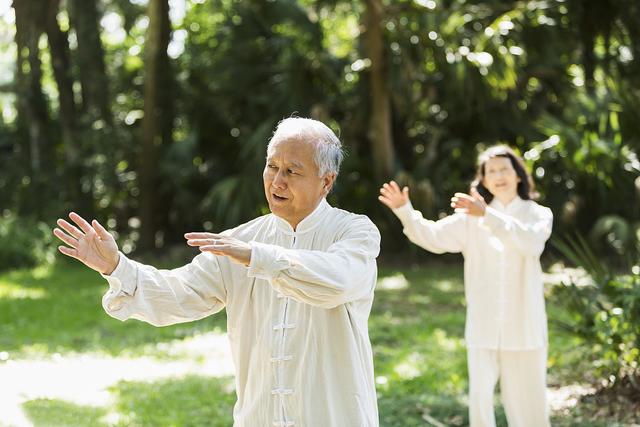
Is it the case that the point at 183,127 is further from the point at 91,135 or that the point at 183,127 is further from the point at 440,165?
the point at 440,165

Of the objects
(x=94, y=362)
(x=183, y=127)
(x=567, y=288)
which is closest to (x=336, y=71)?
(x=183, y=127)

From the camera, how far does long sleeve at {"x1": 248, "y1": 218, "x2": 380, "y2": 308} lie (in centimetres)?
271

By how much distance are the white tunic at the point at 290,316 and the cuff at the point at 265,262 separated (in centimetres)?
12

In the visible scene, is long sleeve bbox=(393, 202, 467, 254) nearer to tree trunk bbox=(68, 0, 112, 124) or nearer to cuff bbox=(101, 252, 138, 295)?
cuff bbox=(101, 252, 138, 295)

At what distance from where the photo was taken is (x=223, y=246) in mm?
2680

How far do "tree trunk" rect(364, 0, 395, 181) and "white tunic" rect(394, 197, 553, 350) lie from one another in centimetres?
892

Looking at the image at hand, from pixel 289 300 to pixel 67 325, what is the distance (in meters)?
7.76

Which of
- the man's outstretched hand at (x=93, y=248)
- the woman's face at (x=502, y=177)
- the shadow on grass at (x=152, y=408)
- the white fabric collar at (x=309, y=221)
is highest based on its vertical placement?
the woman's face at (x=502, y=177)

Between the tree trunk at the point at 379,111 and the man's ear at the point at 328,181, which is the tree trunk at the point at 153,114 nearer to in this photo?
the tree trunk at the point at 379,111

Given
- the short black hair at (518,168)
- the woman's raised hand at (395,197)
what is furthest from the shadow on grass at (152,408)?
the short black hair at (518,168)

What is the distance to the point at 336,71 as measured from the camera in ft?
52.7

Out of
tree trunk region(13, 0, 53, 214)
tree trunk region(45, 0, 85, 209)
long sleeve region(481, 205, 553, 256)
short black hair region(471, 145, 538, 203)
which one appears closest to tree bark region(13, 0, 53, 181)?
tree trunk region(13, 0, 53, 214)

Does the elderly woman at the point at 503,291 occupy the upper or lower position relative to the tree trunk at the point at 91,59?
lower

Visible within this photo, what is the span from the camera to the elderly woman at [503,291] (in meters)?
5.59
